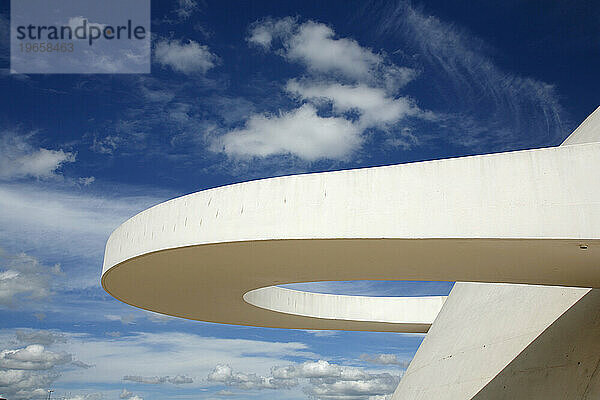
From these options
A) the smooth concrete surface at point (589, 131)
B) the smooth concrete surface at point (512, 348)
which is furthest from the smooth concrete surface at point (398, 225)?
the smooth concrete surface at point (589, 131)

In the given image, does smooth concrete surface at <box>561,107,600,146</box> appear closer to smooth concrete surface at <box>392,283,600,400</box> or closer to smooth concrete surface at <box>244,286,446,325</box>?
smooth concrete surface at <box>392,283,600,400</box>

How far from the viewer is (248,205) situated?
8703 millimetres

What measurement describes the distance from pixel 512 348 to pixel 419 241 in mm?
Result: 7941

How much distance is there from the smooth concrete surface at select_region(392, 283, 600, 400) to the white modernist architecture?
0.05 m

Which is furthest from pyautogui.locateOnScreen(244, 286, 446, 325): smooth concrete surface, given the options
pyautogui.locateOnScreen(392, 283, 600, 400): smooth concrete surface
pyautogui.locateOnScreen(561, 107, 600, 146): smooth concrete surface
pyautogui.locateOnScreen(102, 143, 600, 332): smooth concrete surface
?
pyautogui.locateOnScreen(561, 107, 600, 146): smooth concrete surface

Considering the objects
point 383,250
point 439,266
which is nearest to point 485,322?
point 439,266

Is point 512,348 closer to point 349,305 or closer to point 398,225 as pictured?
point 349,305

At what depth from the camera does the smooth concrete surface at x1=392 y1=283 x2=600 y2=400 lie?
38.7 ft

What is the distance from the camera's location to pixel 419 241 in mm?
7844

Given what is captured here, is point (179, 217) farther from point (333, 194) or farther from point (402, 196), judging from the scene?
point (402, 196)

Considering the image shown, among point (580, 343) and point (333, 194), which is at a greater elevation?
point (333, 194)

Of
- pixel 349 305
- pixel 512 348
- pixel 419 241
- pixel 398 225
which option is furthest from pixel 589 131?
pixel 398 225

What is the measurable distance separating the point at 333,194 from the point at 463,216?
5.96ft

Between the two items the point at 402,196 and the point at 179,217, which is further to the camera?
the point at 179,217
